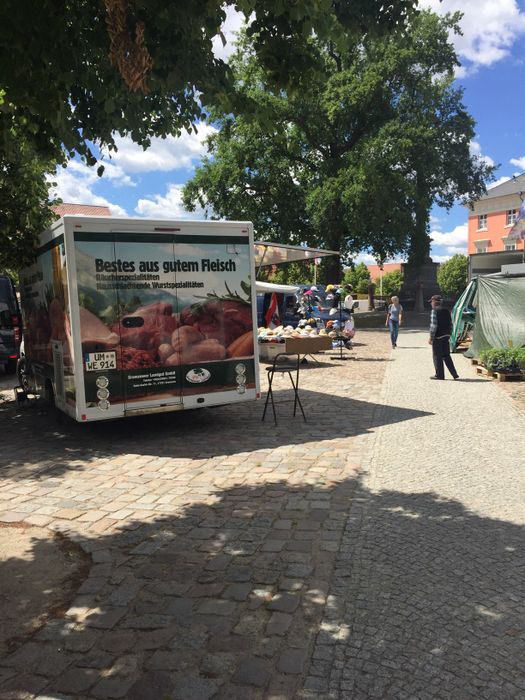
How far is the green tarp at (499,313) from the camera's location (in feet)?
45.8

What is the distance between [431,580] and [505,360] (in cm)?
946

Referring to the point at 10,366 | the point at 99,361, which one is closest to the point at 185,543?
the point at 99,361

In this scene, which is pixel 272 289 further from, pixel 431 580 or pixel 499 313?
pixel 431 580

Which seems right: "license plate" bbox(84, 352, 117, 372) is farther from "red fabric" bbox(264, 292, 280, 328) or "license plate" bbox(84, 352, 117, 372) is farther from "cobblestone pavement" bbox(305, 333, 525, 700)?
"red fabric" bbox(264, 292, 280, 328)

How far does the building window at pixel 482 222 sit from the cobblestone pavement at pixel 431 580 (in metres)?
61.9

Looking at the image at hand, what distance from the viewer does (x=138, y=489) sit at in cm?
557

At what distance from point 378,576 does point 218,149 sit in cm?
3321

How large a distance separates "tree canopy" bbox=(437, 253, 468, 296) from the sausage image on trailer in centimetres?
5961

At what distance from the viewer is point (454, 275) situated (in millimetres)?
65250

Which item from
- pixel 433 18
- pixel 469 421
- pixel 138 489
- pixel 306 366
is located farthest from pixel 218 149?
pixel 138 489

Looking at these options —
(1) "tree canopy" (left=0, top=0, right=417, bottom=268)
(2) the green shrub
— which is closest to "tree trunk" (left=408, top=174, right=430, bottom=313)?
(2) the green shrub

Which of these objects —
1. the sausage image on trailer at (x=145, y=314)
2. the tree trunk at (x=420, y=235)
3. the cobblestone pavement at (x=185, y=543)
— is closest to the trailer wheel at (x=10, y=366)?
the cobblestone pavement at (x=185, y=543)

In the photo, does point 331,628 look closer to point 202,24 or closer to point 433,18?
point 202,24

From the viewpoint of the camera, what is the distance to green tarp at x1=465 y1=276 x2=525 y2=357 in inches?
550
